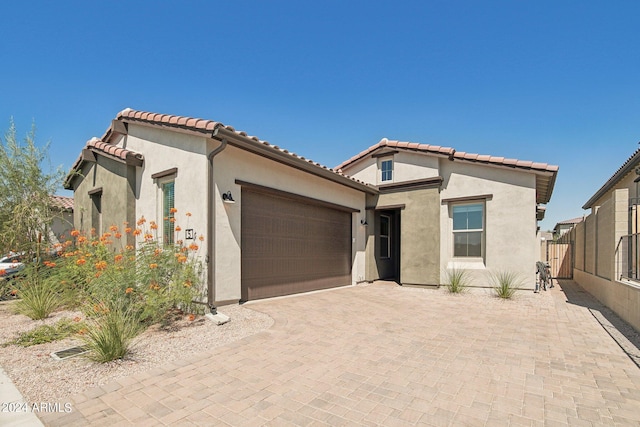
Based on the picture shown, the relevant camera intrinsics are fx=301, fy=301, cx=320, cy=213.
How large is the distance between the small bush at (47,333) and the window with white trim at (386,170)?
10.6 metres

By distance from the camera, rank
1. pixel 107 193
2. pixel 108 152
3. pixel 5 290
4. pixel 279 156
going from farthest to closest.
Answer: pixel 107 193 → pixel 108 152 → pixel 5 290 → pixel 279 156

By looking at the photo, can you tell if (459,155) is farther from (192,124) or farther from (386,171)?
(192,124)

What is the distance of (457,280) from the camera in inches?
416

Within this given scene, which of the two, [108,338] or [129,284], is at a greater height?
[129,284]

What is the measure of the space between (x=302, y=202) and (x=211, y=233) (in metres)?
3.58

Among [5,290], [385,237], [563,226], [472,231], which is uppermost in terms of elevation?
[472,231]

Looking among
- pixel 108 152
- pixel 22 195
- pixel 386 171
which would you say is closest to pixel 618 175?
pixel 386 171

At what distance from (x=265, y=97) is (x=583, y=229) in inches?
569

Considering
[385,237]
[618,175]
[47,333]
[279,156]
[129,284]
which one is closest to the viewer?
[47,333]

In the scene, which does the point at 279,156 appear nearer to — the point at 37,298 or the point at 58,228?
the point at 37,298

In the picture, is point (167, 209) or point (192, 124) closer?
point (192, 124)

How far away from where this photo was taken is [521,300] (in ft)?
30.2

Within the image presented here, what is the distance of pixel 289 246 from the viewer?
9.23m

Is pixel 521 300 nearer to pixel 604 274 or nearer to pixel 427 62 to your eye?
pixel 604 274
